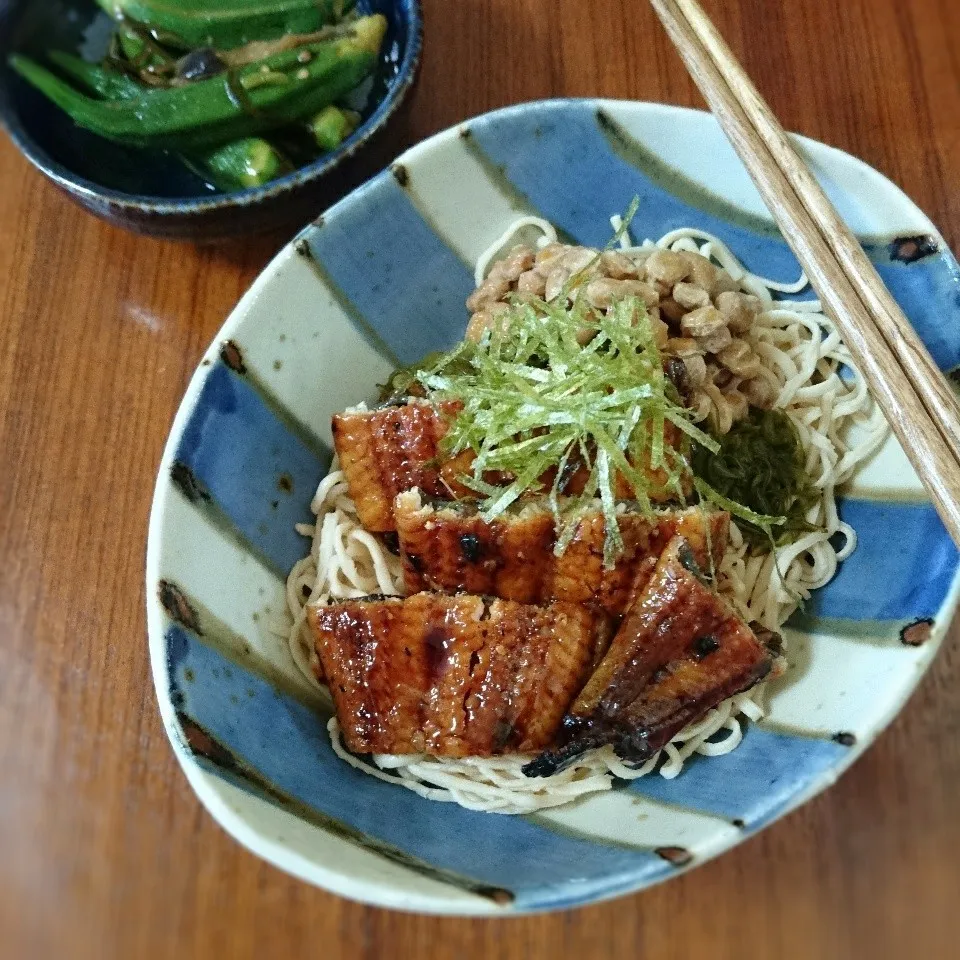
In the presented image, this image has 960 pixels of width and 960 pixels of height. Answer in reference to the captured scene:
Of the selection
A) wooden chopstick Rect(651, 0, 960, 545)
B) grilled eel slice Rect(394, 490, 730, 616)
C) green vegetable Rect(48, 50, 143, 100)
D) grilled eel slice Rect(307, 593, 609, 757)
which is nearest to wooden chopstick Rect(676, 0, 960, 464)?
wooden chopstick Rect(651, 0, 960, 545)

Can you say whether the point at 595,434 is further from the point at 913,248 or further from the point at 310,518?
the point at 913,248

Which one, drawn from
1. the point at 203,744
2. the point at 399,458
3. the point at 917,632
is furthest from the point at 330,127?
the point at 917,632

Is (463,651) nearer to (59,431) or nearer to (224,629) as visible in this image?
(224,629)

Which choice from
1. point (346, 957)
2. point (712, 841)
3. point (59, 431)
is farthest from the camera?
point (59, 431)

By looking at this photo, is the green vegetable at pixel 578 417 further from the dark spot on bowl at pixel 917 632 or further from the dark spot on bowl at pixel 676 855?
the dark spot on bowl at pixel 676 855

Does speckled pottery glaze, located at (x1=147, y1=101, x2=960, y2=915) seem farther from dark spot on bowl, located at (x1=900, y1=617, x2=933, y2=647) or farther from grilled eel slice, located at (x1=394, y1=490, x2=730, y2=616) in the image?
grilled eel slice, located at (x1=394, y1=490, x2=730, y2=616)

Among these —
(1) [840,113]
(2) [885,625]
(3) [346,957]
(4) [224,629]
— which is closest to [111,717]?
(4) [224,629]
